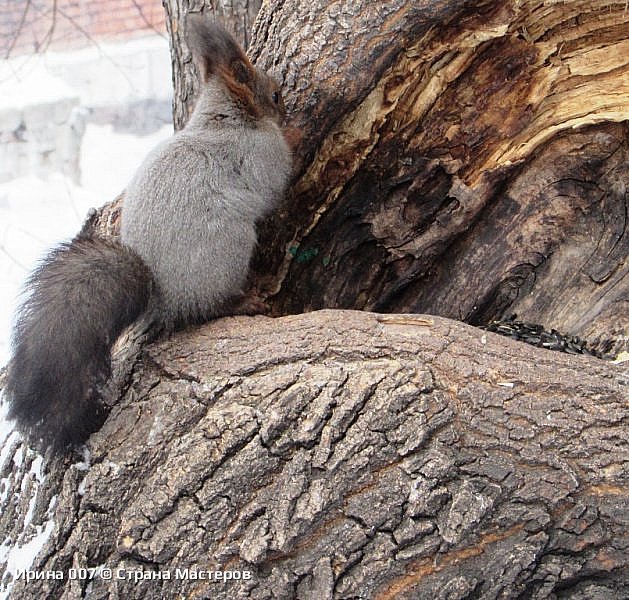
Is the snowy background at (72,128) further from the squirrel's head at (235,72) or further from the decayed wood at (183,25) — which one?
the squirrel's head at (235,72)

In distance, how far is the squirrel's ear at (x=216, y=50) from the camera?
2467 millimetres

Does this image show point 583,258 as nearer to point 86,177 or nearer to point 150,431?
point 150,431

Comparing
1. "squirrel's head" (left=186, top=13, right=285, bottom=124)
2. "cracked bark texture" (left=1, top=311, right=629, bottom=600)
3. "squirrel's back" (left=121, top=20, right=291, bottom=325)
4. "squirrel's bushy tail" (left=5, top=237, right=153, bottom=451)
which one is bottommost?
"cracked bark texture" (left=1, top=311, right=629, bottom=600)

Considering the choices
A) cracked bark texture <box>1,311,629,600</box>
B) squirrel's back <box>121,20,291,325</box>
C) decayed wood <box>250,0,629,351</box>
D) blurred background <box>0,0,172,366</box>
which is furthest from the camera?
blurred background <box>0,0,172,366</box>

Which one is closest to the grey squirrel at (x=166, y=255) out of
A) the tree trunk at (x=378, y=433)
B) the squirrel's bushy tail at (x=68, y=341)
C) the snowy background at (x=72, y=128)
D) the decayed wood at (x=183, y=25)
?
the squirrel's bushy tail at (x=68, y=341)

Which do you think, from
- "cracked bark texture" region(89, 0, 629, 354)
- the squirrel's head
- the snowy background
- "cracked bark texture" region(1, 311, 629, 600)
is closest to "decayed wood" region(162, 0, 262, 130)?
"cracked bark texture" region(89, 0, 629, 354)

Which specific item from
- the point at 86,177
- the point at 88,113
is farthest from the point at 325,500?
the point at 88,113

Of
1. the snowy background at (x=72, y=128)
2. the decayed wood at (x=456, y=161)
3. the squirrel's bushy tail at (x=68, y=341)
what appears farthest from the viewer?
the snowy background at (x=72, y=128)

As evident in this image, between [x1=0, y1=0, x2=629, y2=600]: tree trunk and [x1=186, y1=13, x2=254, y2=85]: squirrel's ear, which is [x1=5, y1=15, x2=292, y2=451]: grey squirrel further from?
[x1=0, y1=0, x2=629, y2=600]: tree trunk

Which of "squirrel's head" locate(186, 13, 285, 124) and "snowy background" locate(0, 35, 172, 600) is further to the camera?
"snowy background" locate(0, 35, 172, 600)

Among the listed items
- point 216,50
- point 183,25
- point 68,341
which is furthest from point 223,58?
point 68,341

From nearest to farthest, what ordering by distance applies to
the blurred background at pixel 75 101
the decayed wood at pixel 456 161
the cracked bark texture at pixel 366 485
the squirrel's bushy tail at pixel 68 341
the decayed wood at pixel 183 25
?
the cracked bark texture at pixel 366 485 → the squirrel's bushy tail at pixel 68 341 → the decayed wood at pixel 456 161 → the decayed wood at pixel 183 25 → the blurred background at pixel 75 101

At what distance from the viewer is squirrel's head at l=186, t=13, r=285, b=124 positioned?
2.49 meters

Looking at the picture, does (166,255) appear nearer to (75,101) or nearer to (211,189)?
(211,189)
